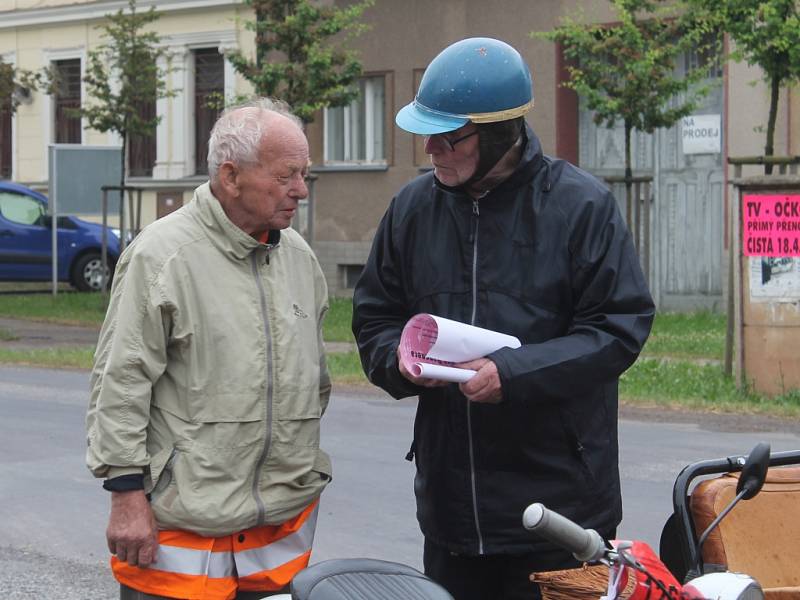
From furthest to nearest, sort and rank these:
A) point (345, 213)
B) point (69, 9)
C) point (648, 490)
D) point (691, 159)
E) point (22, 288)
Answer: point (69, 9)
point (22, 288)
point (345, 213)
point (691, 159)
point (648, 490)

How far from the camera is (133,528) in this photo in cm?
363

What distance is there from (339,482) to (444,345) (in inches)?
235

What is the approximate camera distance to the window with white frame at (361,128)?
27.1 m

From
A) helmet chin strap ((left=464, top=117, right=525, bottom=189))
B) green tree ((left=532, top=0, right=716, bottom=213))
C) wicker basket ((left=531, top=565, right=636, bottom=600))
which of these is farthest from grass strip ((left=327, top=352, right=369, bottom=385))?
wicker basket ((left=531, top=565, right=636, bottom=600))

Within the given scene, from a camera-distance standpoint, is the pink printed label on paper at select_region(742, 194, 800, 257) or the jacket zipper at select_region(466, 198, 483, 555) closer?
the jacket zipper at select_region(466, 198, 483, 555)

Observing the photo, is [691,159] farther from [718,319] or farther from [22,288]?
[22,288]

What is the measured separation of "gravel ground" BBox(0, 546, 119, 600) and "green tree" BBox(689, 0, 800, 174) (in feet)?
32.8

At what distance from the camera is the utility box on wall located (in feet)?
40.8

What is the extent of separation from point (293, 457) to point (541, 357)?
29.3 inches

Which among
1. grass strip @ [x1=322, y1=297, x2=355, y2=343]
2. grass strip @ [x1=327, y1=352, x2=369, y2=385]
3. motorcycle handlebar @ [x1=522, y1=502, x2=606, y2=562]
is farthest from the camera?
grass strip @ [x1=322, y1=297, x2=355, y2=343]

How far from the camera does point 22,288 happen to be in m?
29.6

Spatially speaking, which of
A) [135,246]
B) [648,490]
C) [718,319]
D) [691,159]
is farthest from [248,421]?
[691,159]

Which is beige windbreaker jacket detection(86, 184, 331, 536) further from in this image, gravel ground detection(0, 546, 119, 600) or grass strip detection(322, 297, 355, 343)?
grass strip detection(322, 297, 355, 343)

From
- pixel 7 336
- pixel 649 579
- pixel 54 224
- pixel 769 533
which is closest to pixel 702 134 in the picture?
pixel 7 336
